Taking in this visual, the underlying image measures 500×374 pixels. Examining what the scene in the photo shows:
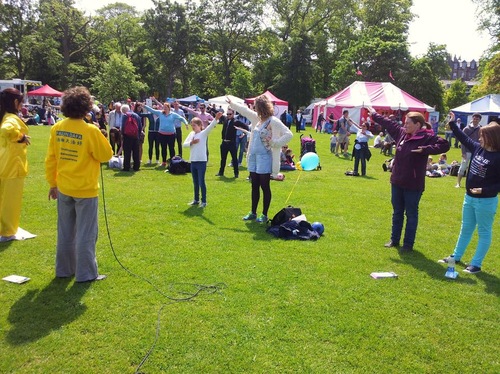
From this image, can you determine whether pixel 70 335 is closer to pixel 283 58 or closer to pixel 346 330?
pixel 346 330

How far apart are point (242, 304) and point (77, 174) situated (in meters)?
2.25

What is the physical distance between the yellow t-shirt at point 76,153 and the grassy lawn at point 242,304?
3.71 ft

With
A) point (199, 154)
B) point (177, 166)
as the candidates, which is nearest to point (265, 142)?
point (199, 154)

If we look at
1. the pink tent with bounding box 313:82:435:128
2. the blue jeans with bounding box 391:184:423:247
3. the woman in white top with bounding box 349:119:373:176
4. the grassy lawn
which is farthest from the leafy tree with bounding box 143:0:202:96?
the blue jeans with bounding box 391:184:423:247

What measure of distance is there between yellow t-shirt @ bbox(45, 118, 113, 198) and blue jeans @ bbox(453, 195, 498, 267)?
4636 mm

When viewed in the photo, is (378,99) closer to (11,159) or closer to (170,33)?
(11,159)

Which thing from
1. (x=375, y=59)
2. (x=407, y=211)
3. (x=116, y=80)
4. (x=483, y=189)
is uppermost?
(x=375, y=59)

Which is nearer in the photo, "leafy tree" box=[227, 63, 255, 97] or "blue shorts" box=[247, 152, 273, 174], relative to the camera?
"blue shorts" box=[247, 152, 273, 174]

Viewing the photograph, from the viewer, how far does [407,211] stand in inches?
237

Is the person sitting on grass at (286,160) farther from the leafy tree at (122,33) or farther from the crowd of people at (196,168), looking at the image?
the leafy tree at (122,33)

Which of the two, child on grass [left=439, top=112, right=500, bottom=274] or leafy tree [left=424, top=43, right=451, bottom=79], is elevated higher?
leafy tree [left=424, top=43, right=451, bottom=79]

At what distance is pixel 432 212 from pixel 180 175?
6.89m

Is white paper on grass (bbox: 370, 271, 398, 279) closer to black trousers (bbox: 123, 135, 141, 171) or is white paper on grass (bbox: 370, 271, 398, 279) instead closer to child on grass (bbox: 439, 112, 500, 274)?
child on grass (bbox: 439, 112, 500, 274)

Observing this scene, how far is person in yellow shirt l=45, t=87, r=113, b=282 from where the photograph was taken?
13.8 feet
